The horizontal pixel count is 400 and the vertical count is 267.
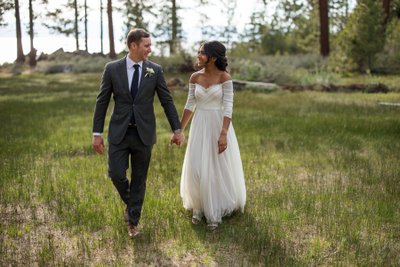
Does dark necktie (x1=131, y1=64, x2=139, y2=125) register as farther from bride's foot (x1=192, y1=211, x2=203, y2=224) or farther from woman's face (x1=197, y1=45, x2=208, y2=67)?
bride's foot (x1=192, y1=211, x2=203, y2=224)

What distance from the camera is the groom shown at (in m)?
5.48

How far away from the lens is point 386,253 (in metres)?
5.19

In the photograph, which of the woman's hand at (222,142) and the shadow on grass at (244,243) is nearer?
the shadow on grass at (244,243)

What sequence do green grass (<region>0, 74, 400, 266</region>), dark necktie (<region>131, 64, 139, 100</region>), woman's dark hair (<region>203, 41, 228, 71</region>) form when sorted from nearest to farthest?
green grass (<region>0, 74, 400, 266</region>) < dark necktie (<region>131, 64, 139, 100</region>) < woman's dark hair (<region>203, 41, 228, 71</region>)

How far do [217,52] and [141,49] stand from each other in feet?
3.28

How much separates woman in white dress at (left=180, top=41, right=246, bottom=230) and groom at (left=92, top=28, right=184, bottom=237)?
25.6 inches

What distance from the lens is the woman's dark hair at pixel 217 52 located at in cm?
595

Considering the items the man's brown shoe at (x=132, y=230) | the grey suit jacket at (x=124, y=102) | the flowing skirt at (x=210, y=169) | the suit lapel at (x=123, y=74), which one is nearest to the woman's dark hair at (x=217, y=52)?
the flowing skirt at (x=210, y=169)

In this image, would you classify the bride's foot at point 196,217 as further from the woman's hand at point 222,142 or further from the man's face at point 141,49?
the man's face at point 141,49

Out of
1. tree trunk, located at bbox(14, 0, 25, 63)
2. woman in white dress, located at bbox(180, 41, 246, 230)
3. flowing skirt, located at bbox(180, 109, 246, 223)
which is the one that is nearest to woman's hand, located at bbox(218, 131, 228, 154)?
woman in white dress, located at bbox(180, 41, 246, 230)

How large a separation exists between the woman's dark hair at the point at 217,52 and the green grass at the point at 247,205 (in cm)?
201

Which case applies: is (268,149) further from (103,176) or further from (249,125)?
(103,176)

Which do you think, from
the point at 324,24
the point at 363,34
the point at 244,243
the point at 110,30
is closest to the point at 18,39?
the point at 110,30

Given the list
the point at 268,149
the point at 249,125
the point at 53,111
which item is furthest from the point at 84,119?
the point at 268,149
